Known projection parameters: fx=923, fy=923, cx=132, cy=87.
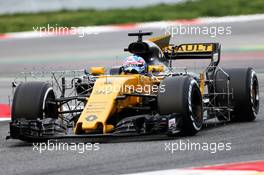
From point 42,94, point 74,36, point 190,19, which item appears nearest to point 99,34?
point 74,36

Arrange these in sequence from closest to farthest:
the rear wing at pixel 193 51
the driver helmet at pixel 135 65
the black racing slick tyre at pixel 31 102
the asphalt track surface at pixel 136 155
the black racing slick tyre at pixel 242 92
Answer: the asphalt track surface at pixel 136 155 < the black racing slick tyre at pixel 31 102 < the driver helmet at pixel 135 65 < the black racing slick tyre at pixel 242 92 < the rear wing at pixel 193 51

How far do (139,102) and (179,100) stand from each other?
1.02 metres

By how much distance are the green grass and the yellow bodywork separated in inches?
480

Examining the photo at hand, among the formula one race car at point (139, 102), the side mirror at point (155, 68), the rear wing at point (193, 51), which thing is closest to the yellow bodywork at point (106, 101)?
the formula one race car at point (139, 102)

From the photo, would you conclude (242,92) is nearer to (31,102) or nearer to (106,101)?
(106,101)

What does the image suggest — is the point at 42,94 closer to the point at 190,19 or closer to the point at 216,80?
the point at 216,80

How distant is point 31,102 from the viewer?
37.7 feet

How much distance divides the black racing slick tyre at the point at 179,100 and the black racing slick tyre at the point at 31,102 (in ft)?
5.11

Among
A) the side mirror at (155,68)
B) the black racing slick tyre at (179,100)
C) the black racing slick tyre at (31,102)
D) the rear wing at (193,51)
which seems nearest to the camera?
the black racing slick tyre at (179,100)

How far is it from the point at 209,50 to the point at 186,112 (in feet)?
9.26

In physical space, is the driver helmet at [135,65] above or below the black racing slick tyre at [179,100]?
above

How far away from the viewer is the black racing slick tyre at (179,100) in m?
10.9

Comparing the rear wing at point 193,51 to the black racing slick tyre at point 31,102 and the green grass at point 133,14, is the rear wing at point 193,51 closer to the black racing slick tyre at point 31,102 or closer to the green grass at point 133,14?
the black racing slick tyre at point 31,102

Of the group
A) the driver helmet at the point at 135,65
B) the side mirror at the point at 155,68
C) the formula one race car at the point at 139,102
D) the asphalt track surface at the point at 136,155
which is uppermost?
the driver helmet at the point at 135,65
